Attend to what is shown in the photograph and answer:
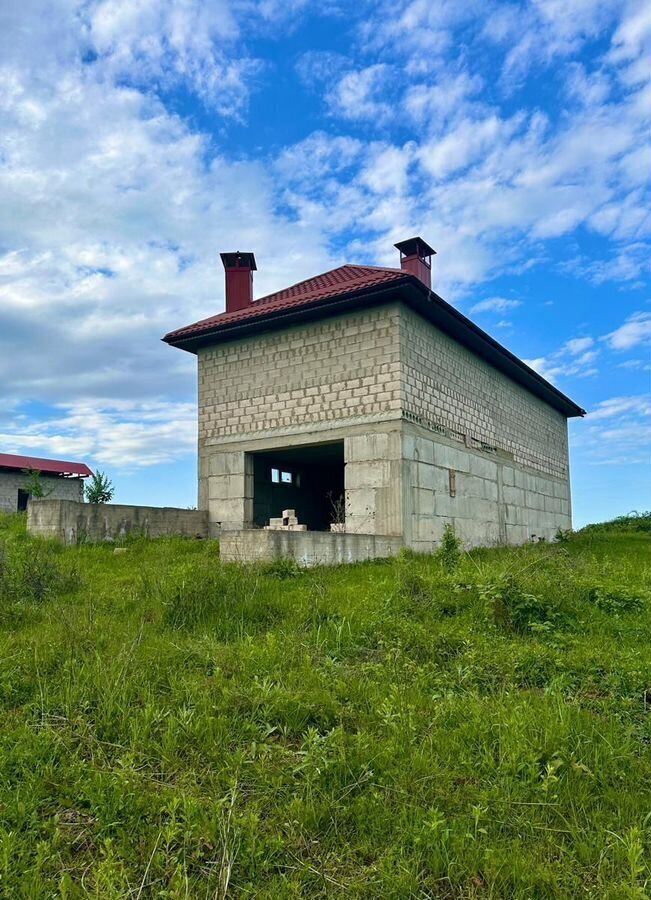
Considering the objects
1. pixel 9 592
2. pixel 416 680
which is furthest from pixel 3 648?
pixel 416 680

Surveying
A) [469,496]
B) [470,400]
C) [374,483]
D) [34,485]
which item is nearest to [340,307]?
[374,483]

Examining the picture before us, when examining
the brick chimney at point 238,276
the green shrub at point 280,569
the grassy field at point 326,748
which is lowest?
the grassy field at point 326,748

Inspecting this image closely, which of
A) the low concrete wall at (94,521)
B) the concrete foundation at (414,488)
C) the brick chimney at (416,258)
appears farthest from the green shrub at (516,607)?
the brick chimney at (416,258)

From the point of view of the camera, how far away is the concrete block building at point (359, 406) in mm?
12586

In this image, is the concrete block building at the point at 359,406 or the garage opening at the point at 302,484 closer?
the concrete block building at the point at 359,406

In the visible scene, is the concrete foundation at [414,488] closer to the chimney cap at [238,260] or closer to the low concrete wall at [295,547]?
the low concrete wall at [295,547]

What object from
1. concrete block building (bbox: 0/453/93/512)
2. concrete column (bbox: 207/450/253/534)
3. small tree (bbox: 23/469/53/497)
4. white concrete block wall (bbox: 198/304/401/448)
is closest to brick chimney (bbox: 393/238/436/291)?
white concrete block wall (bbox: 198/304/401/448)

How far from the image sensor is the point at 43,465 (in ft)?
86.5

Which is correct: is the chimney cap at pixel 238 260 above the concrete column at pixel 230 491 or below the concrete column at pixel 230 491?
above

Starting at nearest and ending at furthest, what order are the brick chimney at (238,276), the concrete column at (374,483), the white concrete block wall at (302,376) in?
the concrete column at (374,483), the white concrete block wall at (302,376), the brick chimney at (238,276)

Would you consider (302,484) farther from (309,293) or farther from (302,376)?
(309,293)

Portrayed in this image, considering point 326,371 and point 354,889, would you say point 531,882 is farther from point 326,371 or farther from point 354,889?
point 326,371

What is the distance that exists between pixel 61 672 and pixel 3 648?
853 millimetres

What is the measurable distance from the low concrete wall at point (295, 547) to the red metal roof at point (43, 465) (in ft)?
56.4
